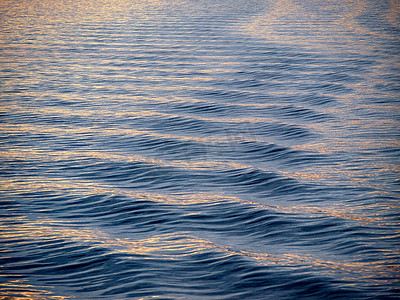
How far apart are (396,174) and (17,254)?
834 cm

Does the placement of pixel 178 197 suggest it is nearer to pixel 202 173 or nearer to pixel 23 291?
pixel 202 173

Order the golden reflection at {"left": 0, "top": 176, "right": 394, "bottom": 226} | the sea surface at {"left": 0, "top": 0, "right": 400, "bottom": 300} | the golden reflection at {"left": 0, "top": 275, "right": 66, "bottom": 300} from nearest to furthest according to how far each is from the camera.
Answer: the golden reflection at {"left": 0, "top": 275, "right": 66, "bottom": 300}, the sea surface at {"left": 0, "top": 0, "right": 400, "bottom": 300}, the golden reflection at {"left": 0, "top": 176, "right": 394, "bottom": 226}

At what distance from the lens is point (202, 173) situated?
13.1m

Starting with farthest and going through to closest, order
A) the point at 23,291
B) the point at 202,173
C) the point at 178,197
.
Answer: the point at 202,173 → the point at 178,197 → the point at 23,291

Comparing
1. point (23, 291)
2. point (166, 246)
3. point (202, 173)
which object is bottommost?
point (202, 173)

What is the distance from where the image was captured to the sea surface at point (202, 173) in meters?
8.59

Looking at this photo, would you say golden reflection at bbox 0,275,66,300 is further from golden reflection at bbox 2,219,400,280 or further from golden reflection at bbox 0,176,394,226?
golden reflection at bbox 0,176,394,226

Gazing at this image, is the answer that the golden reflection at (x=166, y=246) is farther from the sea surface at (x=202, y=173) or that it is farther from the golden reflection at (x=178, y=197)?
the golden reflection at (x=178, y=197)

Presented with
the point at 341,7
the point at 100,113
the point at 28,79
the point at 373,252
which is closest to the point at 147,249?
the point at 373,252

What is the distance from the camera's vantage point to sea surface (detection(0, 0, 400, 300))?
8594mm

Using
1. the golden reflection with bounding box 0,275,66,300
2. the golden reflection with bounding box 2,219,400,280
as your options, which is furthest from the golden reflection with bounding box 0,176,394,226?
the golden reflection with bounding box 0,275,66,300

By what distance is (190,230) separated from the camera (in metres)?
10.1

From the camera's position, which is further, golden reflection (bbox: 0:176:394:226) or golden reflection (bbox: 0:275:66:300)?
golden reflection (bbox: 0:176:394:226)

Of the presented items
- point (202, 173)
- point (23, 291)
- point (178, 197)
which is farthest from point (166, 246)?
point (202, 173)
